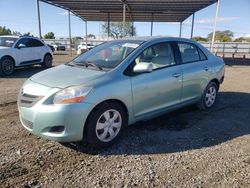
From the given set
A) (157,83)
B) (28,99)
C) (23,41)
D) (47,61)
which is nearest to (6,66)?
(23,41)

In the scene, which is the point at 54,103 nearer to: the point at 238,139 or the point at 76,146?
the point at 76,146

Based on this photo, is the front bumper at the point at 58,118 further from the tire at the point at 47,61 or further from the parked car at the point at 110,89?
the tire at the point at 47,61

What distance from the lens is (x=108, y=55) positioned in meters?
4.65

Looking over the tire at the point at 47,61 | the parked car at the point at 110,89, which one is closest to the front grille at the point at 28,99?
the parked car at the point at 110,89

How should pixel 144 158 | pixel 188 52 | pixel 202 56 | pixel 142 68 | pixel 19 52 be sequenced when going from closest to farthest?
pixel 144 158
pixel 142 68
pixel 188 52
pixel 202 56
pixel 19 52

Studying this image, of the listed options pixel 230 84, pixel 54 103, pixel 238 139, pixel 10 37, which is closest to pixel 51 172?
pixel 54 103

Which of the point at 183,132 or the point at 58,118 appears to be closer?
the point at 58,118

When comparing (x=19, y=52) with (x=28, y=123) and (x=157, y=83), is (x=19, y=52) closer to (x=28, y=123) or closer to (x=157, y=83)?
(x=28, y=123)

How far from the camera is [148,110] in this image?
177 inches

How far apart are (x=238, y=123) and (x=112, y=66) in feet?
9.27

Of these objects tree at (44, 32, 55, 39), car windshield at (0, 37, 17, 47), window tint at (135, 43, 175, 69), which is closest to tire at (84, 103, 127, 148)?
window tint at (135, 43, 175, 69)

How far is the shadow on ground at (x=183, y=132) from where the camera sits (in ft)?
13.2

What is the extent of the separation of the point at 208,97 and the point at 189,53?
1213mm

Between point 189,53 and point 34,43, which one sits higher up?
point 189,53
